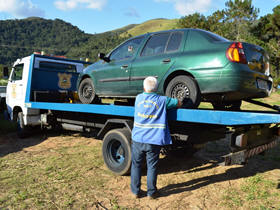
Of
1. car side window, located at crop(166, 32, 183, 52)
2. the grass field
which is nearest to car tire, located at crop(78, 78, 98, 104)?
car side window, located at crop(166, 32, 183, 52)

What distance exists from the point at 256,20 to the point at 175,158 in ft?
90.4

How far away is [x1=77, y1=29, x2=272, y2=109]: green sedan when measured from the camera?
3.14m

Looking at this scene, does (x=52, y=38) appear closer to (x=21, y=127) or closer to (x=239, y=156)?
(x=21, y=127)

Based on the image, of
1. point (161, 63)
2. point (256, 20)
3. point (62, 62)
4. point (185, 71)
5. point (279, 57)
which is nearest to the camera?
A: point (185, 71)

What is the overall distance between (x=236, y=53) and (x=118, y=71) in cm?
217

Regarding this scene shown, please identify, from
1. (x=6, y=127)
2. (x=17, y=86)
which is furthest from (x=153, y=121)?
(x=6, y=127)

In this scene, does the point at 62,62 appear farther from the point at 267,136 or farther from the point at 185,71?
the point at 267,136

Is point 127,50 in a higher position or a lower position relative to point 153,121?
higher

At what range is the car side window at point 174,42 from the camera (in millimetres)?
3768

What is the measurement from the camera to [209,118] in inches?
115

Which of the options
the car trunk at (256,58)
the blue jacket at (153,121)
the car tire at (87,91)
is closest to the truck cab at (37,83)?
the car tire at (87,91)

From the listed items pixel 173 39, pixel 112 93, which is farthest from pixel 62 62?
pixel 173 39

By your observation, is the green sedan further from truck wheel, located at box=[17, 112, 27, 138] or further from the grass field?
the grass field

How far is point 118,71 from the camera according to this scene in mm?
4488
